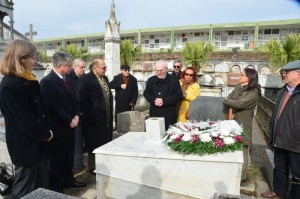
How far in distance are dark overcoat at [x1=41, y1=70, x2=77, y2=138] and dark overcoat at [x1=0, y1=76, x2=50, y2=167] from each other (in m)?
0.70

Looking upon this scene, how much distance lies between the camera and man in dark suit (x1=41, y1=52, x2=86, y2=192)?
3400mm

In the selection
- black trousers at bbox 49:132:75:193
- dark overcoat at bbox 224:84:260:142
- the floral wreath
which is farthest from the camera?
dark overcoat at bbox 224:84:260:142

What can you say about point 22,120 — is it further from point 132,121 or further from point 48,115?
point 132,121

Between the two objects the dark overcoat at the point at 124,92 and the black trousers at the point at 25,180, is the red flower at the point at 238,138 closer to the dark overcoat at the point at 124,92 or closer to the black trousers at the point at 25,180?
the black trousers at the point at 25,180

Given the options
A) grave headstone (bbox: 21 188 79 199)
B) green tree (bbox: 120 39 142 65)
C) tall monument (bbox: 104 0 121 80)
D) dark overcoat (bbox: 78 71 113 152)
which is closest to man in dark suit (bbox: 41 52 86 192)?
dark overcoat (bbox: 78 71 113 152)

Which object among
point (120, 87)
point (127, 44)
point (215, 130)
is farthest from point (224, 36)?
point (215, 130)

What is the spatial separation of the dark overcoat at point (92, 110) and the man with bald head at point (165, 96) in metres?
0.86

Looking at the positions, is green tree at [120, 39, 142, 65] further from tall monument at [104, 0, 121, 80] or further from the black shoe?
the black shoe

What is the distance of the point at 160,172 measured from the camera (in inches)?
116

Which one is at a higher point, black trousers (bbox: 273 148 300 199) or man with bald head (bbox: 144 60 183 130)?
man with bald head (bbox: 144 60 183 130)

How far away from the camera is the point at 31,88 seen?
2.62 metres

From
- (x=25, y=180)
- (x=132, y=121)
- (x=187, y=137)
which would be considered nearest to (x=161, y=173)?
(x=187, y=137)

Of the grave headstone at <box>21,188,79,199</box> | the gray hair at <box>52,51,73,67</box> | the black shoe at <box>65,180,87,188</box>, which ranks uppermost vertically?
the gray hair at <box>52,51,73,67</box>

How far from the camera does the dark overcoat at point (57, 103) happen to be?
3.39 m
